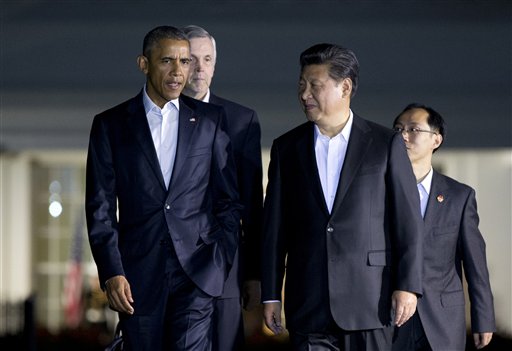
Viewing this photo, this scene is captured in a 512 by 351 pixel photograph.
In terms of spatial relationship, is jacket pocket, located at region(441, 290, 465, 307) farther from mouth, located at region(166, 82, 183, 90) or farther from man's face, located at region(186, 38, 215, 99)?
mouth, located at region(166, 82, 183, 90)

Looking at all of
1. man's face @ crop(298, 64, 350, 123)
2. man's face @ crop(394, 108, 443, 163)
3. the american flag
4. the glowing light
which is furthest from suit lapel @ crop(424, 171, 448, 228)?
the glowing light

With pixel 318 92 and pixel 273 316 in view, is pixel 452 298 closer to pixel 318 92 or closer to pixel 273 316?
pixel 273 316

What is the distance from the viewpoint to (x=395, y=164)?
4.84 metres

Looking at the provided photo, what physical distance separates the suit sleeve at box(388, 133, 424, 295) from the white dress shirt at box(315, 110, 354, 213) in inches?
6.9

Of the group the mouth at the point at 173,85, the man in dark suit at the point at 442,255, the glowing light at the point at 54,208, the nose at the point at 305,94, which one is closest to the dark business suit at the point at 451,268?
the man in dark suit at the point at 442,255

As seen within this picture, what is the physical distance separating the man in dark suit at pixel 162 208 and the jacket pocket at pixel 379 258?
50 cm

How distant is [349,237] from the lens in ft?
15.7

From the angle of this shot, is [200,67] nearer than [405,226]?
No

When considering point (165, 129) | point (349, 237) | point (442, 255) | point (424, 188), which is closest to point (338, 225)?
point (349, 237)

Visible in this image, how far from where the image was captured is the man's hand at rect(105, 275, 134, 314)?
471cm

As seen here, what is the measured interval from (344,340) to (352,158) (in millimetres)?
629

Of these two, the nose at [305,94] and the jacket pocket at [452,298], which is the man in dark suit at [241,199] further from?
the jacket pocket at [452,298]

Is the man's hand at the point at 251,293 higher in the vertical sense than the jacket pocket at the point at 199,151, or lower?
lower

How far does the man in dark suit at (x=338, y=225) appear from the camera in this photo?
15.7ft
